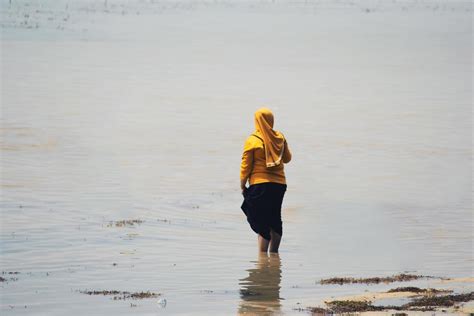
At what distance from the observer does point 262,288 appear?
9883mm

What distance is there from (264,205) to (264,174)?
29 cm

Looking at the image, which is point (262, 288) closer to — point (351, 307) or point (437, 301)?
point (351, 307)

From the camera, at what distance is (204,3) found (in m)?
57.3

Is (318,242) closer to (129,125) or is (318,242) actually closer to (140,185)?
(140,185)

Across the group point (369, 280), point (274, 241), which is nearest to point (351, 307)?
point (369, 280)

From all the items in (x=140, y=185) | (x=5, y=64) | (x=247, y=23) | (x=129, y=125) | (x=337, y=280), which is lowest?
(x=337, y=280)

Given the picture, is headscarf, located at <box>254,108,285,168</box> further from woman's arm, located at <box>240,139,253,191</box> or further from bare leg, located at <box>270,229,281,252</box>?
bare leg, located at <box>270,229,281,252</box>

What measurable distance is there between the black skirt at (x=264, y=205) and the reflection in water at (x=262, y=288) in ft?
1.00

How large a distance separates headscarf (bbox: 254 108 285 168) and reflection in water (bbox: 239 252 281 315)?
0.90 meters

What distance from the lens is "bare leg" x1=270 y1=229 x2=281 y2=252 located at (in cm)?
1150

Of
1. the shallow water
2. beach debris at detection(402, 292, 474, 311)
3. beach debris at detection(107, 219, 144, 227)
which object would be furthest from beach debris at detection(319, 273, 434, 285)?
beach debris at detection(107, 219, 144, 227)

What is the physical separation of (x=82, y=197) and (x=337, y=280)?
225 inches

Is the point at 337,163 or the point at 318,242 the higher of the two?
the point at 337,163

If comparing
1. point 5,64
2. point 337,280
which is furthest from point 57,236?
point 5,64
